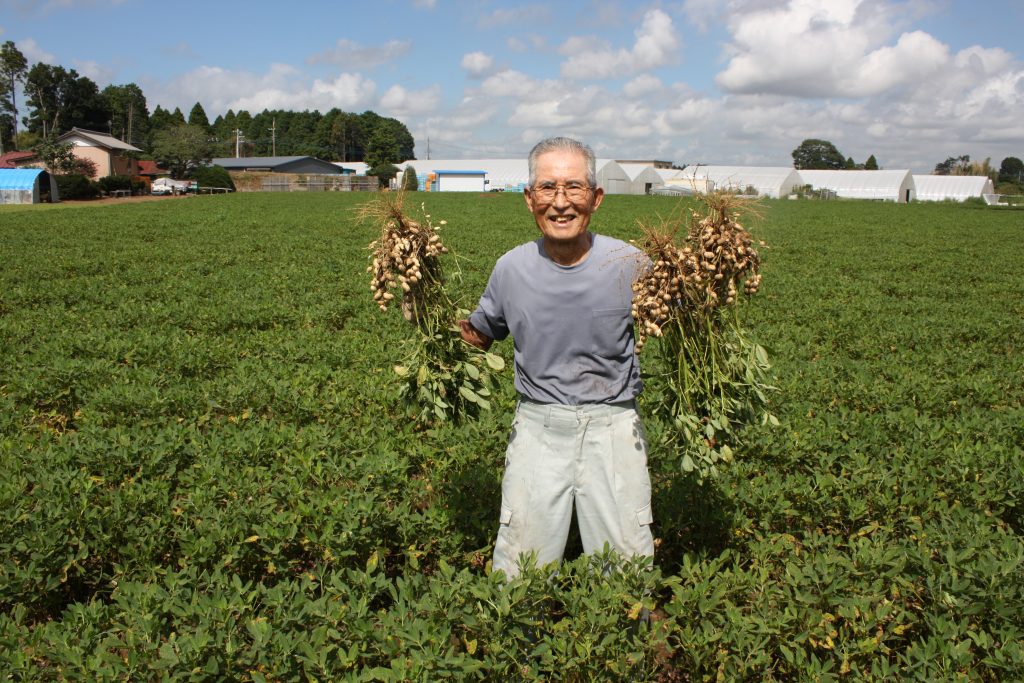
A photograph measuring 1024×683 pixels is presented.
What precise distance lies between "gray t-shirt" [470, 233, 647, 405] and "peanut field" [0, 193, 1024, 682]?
59 cm

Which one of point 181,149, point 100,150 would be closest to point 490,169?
point 181,149

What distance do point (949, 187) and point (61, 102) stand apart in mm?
106988

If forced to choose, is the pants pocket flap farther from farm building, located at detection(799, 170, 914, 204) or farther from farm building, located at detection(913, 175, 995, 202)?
farm building, located at detection(913, 175, 995, 202)

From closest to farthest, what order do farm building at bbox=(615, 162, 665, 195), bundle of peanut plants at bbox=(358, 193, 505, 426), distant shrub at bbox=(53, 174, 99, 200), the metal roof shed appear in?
1. bundle of peanut plants at bbox=(358, 193, 505, 426)
2. distant shrub at bbox=(53, 174, 99, 200)
3. farm building at bbox=(615, 162, 665, 195)
4. the metal roof shed

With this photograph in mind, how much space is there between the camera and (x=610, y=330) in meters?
3.02

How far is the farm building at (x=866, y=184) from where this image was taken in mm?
82250

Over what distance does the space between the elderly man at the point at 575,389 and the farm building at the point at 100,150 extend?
74.7 m

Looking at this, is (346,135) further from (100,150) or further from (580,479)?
(580,479)

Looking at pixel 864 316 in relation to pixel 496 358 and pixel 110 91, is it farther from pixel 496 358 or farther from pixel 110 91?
pixel 110 91

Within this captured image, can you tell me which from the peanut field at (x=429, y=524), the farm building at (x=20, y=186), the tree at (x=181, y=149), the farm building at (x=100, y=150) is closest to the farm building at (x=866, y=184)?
the tree at (x=181, y=149)

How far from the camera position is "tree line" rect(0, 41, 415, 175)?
3088 inches

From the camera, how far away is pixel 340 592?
3178 mm

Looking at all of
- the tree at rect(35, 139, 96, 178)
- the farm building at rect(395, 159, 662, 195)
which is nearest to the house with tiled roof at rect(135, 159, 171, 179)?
the tree at rect(35, 139, 96, 178)

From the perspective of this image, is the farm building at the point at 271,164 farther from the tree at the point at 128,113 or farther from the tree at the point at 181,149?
the tree at the point at 128,113
